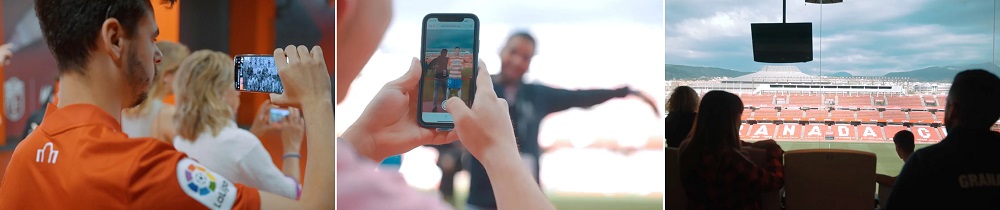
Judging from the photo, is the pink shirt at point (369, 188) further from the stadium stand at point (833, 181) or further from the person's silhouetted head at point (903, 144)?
the person's silhouetted head at point (903, 144)

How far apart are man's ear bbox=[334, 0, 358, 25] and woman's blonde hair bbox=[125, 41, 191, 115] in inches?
24.3

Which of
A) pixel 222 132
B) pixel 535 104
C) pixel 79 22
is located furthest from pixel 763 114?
pixel 79 22

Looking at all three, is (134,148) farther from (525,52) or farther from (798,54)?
(798,54)

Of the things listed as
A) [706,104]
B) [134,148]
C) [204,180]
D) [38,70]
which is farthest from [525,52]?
[38,70]

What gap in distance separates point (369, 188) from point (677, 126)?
1.18m

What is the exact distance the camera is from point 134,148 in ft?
11.1

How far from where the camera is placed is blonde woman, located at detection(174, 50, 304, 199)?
3.60m

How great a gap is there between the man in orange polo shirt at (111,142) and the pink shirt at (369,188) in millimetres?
53

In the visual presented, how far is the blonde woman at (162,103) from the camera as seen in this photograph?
3600 mm

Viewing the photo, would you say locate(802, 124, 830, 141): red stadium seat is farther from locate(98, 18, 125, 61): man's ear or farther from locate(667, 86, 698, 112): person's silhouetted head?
locate(98, 18, 125, 61): man's ear

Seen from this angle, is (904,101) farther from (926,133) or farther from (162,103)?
(162,103)

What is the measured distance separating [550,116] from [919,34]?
1270mm

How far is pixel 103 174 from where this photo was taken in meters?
3.29

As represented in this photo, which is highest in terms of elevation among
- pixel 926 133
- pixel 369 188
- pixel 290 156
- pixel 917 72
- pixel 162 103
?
pixel 917 72
